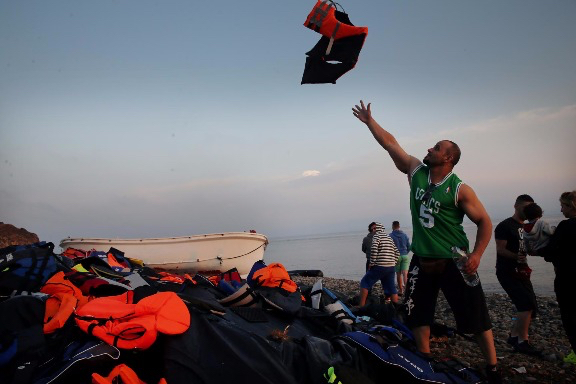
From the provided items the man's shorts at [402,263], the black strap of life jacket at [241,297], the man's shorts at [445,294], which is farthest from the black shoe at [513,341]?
the man's shorts at [402,263]

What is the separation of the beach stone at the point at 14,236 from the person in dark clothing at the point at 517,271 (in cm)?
1563

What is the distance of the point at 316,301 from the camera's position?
16.4 feet

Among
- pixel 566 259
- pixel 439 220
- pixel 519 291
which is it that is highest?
pixel 439 220

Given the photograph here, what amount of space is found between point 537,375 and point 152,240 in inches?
436

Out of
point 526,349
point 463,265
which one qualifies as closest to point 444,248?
point 463,265

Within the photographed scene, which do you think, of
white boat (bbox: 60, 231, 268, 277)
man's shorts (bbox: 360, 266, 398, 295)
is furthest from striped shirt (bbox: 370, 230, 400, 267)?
white boat (bbox: 60, 231, 268, 277)

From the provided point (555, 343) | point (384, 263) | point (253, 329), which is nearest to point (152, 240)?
point (384, 263)

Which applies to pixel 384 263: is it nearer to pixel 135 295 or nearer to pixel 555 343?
pixel 555 343

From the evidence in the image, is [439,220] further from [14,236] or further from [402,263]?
[14,236]

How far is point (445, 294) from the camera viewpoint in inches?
147

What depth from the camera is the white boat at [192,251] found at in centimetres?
1250

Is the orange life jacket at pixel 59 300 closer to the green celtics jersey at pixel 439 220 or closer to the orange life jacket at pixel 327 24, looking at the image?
the green celtics jersey at pixel 439 220

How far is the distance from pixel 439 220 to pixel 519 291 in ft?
9.28

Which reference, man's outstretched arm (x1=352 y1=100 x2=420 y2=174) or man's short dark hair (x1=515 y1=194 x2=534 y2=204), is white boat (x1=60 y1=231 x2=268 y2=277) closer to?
man's short dark hair (x1=515 y1=194 x2=534 y2=204)
